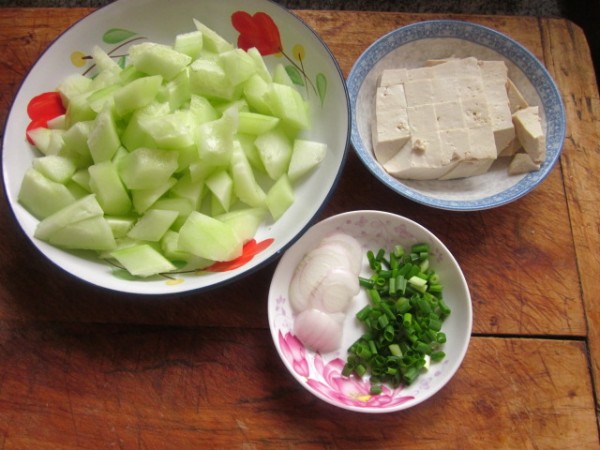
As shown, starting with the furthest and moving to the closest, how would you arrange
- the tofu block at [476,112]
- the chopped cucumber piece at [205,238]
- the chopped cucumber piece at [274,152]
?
the tofu block at [476,112] → the chopped cucumber piece at [274,152] → the chopped cucumber piece at [205,238]

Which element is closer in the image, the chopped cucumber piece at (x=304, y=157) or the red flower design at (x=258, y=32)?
the chopped cucumber piece at (x=304, y=157)

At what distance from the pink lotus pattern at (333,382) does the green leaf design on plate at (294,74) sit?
2.26 feet

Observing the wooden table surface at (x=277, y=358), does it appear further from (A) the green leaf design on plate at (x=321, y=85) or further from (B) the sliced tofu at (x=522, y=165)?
(A) the green leaf design on plate at (x=321, y=85)

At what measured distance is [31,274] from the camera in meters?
1.39

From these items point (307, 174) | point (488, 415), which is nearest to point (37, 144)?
point (307, 174)

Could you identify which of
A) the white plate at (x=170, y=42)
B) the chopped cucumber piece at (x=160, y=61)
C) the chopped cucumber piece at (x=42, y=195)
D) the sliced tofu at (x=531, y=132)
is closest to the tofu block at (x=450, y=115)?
the sliced tofu at (x=531, y=132)

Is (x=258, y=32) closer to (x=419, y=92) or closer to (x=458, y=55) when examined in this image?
(x=419, y=92)

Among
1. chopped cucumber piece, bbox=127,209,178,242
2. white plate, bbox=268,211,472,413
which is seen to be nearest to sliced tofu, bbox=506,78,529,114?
white plate, bbox=268,211,472,413

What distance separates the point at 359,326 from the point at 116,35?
Result: 105 cm

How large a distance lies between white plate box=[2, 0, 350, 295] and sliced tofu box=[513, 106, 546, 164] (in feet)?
1.60

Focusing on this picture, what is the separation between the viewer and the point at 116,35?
1518 mm

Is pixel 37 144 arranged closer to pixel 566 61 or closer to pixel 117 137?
pixel 117 137

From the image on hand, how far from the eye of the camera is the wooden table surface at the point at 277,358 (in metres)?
1.27

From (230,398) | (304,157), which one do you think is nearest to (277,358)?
(230,398)
